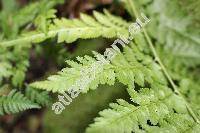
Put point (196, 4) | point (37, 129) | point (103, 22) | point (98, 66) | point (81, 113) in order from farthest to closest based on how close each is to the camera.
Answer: point (37, 129) → point (81, 113) → point (196, 4) → point (103, 22) → point (98, 66)

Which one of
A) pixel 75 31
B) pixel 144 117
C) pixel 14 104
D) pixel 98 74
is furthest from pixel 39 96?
pixel 144 117

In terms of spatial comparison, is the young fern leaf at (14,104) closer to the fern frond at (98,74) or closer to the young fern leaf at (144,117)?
the fern frond at (98,74)

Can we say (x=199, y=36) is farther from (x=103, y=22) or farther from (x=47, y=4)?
(x=47, y=4)

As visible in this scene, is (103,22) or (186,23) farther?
(186,23)

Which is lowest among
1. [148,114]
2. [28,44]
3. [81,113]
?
[148,114]

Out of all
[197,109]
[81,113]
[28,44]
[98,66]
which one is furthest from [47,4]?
[197,109]

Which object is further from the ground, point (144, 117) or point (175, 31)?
point (175, 31)

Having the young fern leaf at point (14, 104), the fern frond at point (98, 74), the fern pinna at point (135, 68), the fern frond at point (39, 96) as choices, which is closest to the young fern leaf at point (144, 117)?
the fern pinna at point (135, 68)

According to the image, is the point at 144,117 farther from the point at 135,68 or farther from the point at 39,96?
the point at 39,96
